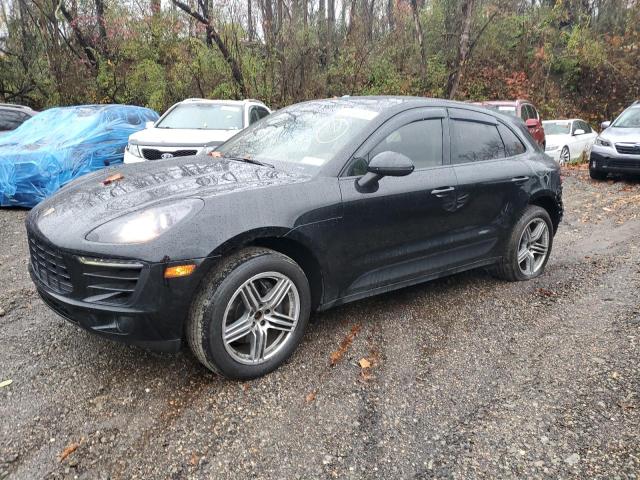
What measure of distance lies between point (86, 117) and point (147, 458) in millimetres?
8233

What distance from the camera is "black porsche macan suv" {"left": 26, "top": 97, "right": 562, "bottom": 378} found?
2.75m

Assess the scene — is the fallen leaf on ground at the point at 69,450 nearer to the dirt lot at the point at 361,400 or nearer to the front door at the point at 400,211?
the dirt lot at the point at 361,400

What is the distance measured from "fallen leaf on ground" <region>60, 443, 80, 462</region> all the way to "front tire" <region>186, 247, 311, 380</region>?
0.73m

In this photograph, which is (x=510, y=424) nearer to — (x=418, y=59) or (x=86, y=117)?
(x=86, y=117)

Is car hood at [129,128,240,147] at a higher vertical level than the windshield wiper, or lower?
lower

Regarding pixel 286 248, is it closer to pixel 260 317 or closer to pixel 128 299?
pixel 260 317

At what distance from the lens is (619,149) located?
10.7 meters

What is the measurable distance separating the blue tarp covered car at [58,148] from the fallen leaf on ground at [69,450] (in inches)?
246

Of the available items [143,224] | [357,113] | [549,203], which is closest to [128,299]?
[143,224]

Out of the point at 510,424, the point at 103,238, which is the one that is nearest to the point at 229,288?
the point at 103,238

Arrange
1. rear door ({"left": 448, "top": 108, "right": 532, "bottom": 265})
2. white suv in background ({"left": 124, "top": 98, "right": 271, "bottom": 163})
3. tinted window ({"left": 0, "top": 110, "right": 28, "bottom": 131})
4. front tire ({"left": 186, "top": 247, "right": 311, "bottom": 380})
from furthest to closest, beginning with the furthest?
1. tinted window ({"left": 0, "top": 110, "right": 28, "bottom": 131})
2. white suv in background ({"left": 124, "top": 98, "right": 271, "bottom": 163})
3. rear door ({"left": 448, "top": 108, "right": 532, "bottom": 265})
4. front tire ({"left": 186, "top": 247, "right": 311, "bottom": 380})

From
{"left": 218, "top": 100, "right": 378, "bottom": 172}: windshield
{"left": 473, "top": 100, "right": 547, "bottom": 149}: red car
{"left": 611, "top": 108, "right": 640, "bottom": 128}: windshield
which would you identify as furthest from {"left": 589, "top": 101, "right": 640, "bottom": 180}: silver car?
{"left": 218, "top": 100, "right": 378, "bottom": 172}: windshield

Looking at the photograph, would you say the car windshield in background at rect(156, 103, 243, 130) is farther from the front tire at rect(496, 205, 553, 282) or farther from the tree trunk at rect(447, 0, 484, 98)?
the tree trunk at rect(447, 0, 484, 98)

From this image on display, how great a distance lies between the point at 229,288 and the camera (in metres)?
2.87
